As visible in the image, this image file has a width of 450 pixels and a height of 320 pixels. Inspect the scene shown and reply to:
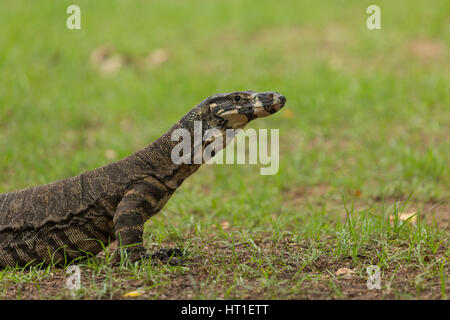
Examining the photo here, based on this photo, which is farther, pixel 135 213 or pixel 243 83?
pixel 243 83

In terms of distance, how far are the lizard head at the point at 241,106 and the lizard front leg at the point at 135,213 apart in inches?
27.3

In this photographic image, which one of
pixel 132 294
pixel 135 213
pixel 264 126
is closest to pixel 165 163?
pixel 135 213

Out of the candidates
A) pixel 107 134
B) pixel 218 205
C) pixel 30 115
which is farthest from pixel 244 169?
pixel 30 115

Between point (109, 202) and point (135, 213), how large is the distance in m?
0.29

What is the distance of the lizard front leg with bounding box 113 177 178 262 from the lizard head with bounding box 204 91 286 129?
69 cm

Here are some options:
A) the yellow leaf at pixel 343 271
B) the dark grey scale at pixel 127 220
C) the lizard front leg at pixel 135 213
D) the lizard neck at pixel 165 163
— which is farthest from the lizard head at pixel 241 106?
the yellow leaf at pixel 343 271

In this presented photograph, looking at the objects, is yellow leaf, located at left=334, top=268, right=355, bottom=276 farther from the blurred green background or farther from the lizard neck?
the blurred green background

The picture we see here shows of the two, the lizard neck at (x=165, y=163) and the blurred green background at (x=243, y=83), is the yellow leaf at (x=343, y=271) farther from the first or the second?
the blurred green background at (x=243, y=83)

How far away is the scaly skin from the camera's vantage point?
4531mm

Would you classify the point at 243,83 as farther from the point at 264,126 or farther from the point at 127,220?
the point at 127,220

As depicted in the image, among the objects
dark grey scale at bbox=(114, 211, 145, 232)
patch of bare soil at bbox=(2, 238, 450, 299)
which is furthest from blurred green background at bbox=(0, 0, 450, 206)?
dark grey scale at bbox=(114, 211, 145, 232)

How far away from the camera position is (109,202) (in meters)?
4.67

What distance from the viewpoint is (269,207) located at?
22.8ft
